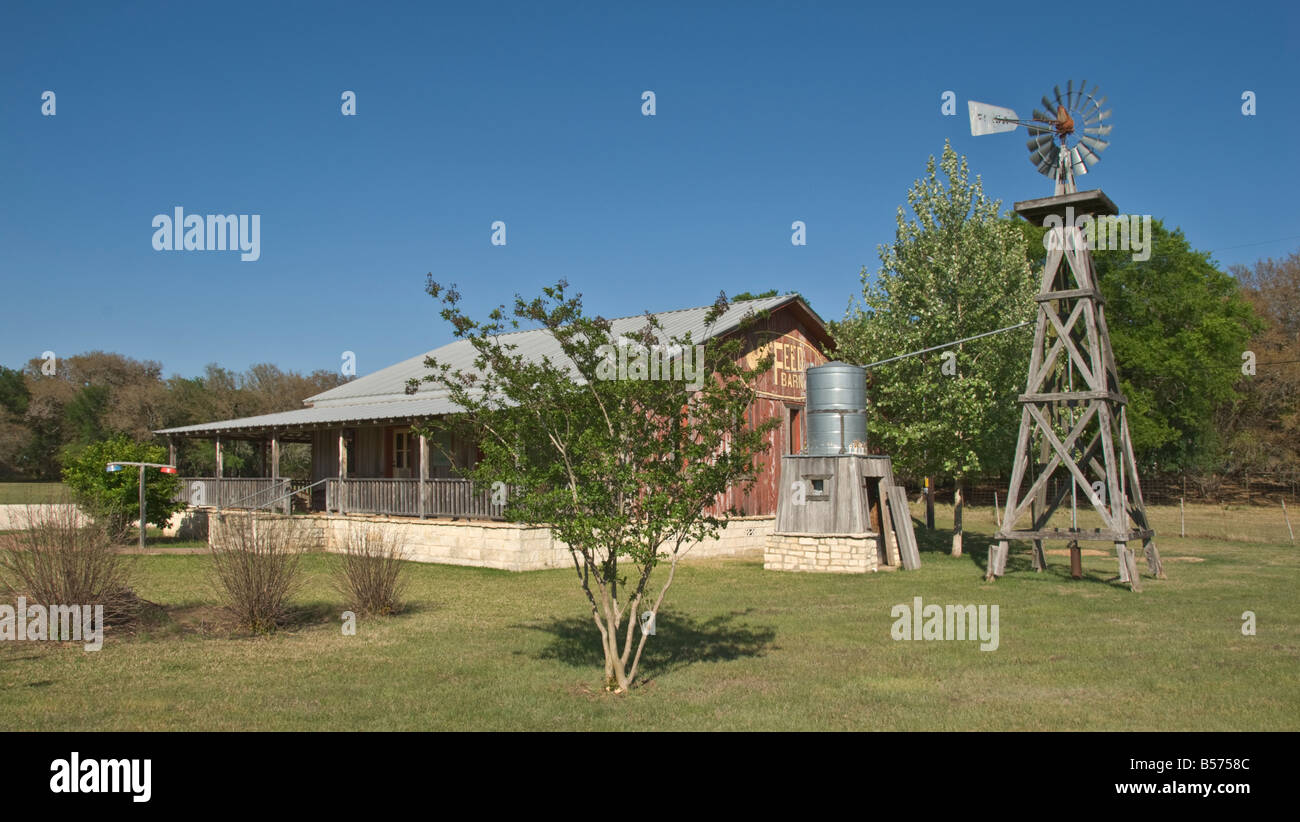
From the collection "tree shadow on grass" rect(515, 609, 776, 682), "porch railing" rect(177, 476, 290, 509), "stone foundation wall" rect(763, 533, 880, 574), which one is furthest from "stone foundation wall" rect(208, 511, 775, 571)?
"tree shadow on grass" rect(515, 609, 776, 682)

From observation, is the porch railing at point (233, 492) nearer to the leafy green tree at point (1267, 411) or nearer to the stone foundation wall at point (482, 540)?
the stone foundation wall at point (482, 540)

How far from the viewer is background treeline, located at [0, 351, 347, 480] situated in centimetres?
4916

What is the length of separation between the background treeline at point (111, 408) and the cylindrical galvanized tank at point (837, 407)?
3478 cm

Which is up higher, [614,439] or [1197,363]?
[1197,363]

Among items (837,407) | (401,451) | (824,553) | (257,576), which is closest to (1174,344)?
(837,407)

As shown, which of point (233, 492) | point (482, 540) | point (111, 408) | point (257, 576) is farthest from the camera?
point (111, 408)

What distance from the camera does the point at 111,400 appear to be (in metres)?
51.1

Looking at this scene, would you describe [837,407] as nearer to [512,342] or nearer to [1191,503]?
[512,342]

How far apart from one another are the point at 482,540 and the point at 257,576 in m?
8.05

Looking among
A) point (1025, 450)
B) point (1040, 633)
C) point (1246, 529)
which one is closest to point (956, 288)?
point (1025, 450)

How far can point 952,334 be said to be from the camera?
19547 mm
